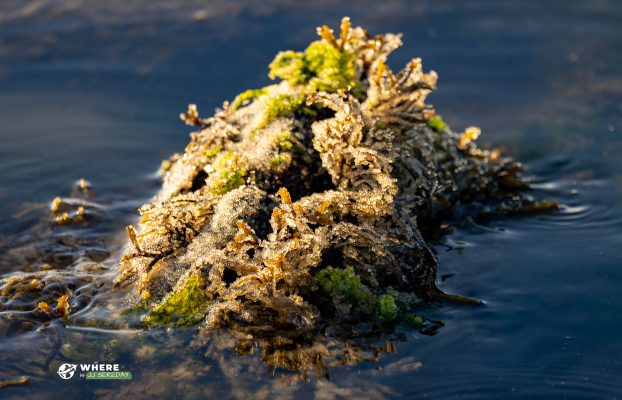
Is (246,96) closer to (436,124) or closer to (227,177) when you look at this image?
(227,177)

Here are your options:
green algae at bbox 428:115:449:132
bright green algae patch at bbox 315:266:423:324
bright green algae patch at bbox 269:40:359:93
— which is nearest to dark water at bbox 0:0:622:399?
bright green algae patch at bbox 315:266:423:324

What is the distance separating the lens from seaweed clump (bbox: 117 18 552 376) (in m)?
3.30

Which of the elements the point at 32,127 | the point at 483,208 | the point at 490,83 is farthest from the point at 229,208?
the point at 490,83

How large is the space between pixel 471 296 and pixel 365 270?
61 centimetres

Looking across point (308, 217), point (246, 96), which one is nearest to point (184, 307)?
point (308, 217)

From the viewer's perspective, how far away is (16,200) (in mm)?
4820

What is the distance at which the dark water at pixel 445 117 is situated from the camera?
3156mm

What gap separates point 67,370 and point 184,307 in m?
0.57

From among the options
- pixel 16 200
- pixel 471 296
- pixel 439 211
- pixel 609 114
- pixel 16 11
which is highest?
pixel 16 11

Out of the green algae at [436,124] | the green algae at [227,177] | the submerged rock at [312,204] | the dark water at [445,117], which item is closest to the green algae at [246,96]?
the submerged rock at [312,204]

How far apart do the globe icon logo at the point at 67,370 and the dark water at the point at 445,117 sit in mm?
44

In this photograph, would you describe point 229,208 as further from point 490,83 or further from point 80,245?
point 490,83

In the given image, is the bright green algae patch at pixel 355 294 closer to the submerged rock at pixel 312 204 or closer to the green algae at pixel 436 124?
the submerged rock at pixel 312 204

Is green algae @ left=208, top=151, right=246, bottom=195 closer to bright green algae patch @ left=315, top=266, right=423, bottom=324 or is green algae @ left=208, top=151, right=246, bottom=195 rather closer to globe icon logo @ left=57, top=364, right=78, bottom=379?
bright green algae patch @ left=315, top=266, right=423, bottom=324
